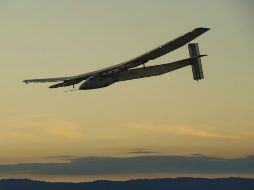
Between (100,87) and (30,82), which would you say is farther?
(30,82)

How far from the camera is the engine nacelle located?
78.7 metres

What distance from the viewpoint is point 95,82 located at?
80312 mm

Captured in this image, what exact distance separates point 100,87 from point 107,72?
239 centimetres

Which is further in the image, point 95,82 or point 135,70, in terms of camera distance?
point 135,70

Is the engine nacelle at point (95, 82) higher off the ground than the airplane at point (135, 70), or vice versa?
the airplane at point (135, 70)

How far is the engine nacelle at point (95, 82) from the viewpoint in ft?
258

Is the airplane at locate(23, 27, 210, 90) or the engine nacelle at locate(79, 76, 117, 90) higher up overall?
the airplane at locate(23, 27, 210, 90)

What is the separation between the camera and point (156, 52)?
77812 millimetres

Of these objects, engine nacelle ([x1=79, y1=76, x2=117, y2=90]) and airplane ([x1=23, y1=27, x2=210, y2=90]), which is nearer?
airplane ([x1=23, y1=27, x2=210, y2=90])

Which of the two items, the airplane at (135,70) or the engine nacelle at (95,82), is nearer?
the airplane at (135,70)

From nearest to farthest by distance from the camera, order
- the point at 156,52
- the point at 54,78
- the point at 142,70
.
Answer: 1. the point at 156,52
2. the point at 142,70
3. the point at 54,78

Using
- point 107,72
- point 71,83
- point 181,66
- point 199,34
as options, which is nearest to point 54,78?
point 71,83

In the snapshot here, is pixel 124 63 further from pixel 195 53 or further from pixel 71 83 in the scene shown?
pixel 195 53

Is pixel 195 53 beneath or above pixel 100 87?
above
